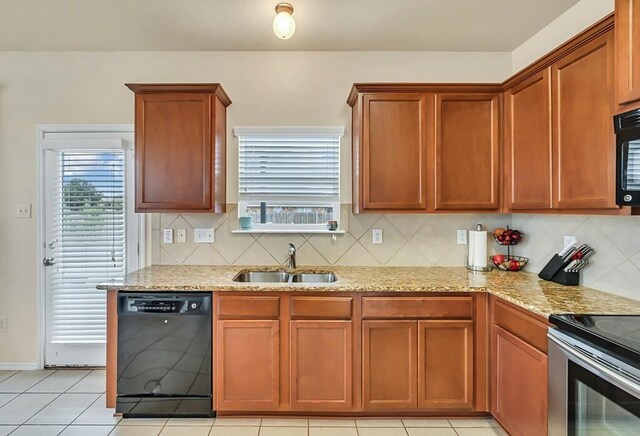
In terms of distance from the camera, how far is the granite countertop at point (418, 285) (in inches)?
71.0

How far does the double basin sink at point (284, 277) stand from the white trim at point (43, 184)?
3.01 feet

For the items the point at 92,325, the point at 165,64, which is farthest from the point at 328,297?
the point at 165,64

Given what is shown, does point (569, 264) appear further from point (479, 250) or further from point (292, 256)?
point (292, 256)

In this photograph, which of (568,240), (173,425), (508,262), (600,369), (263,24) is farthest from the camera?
(508,262)

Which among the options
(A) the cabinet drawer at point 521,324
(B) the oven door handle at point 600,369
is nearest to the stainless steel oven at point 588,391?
(B) the oven door handle at point 600,369

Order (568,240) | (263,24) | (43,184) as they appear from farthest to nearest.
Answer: (43,184), (263,24), (568,240)

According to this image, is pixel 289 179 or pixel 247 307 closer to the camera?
pixel 247 307

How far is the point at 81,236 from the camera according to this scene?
296 cm

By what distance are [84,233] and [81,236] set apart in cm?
4

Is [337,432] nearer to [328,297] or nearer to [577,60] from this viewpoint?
[328,297]

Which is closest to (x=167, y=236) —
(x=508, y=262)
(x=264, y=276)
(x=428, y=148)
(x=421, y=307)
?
(x=264, y=276)

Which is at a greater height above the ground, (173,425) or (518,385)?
(518,385)

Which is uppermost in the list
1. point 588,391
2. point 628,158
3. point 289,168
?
point 289,168

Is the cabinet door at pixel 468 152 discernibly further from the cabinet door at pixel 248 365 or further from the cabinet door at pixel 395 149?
the cabinet door at pixel 248 365
